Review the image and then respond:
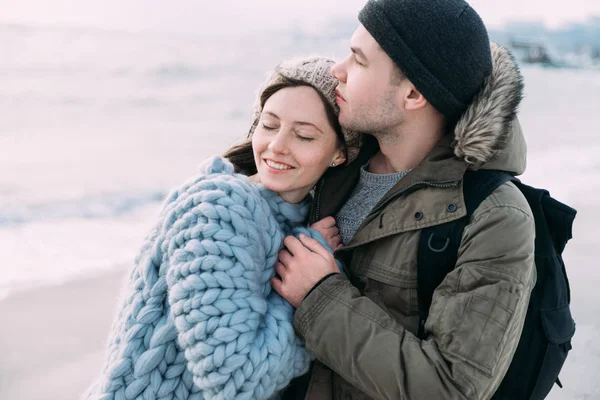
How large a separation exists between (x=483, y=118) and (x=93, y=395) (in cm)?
160

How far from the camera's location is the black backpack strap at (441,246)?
2.03 meters

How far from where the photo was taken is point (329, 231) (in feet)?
7.89

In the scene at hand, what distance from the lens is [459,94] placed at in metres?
2.27

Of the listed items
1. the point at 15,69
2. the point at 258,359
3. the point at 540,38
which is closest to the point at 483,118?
the point at 258,359

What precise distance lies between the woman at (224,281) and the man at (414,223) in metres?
0.10

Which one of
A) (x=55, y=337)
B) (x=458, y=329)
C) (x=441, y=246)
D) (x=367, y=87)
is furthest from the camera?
(x=55, y=337)

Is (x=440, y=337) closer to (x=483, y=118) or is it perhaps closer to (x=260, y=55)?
(x=483, y=118)

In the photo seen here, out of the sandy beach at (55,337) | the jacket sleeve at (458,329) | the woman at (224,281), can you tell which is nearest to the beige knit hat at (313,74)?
the woman at (224,281)

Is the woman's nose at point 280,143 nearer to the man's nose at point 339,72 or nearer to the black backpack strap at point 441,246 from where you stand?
the man's nose at point 339,72

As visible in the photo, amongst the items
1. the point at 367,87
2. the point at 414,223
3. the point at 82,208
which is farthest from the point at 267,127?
the point at 82,208

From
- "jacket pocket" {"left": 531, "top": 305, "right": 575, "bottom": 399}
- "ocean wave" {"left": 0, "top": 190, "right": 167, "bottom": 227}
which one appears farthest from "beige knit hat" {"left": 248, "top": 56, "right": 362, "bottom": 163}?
"ocean wave" {"left": 0, "top": 190, "right": 167, "bottom": 227}

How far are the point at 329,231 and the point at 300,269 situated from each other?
306 mm

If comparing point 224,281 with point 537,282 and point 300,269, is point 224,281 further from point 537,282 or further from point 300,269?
point 537,282

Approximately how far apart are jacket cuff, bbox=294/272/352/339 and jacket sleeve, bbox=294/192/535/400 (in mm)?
22
